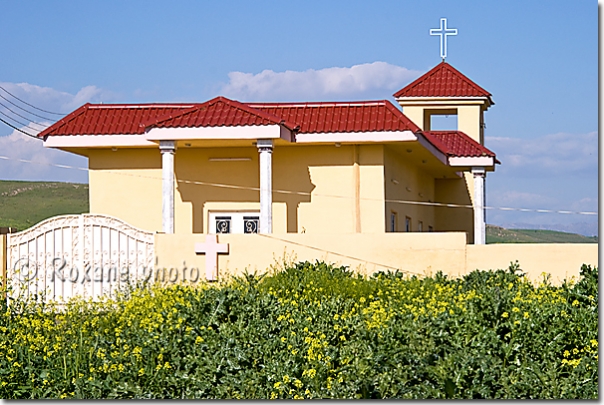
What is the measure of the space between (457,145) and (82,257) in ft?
37.6

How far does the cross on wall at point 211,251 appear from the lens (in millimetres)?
16469

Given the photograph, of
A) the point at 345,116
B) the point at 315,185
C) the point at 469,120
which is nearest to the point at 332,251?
the point at 315,185

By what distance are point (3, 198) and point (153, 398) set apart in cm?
8578

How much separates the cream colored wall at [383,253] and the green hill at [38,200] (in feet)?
187

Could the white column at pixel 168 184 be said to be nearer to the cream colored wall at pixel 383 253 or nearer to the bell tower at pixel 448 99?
the cream colored wall at pixel 383 253

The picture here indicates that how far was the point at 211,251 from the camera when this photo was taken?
1650 centimetres

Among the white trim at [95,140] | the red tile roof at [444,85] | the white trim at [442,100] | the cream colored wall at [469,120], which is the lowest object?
the white trim at [95,140]

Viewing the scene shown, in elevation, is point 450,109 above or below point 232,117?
above

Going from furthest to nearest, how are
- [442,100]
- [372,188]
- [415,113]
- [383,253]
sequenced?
[442,100] < [415,113] < [372,188] < [383,253]

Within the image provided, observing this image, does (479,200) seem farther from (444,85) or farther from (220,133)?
(220,133)

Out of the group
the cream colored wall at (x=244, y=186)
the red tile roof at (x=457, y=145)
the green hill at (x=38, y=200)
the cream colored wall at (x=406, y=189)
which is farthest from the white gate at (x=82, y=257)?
the green hill at (x=38, y=200)

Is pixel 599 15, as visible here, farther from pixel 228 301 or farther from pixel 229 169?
pixel 229 169

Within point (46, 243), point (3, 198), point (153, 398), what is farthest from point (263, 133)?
point (3, 198)

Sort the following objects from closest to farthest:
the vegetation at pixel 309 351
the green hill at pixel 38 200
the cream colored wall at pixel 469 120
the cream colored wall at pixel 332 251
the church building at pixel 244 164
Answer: the vegetation at pixel 309 351, the cream colored wall at pixel 332 251, the church building at pixel 244 164, the cream colored wall at pixel 469 120, the green hill at pixel 38 200
